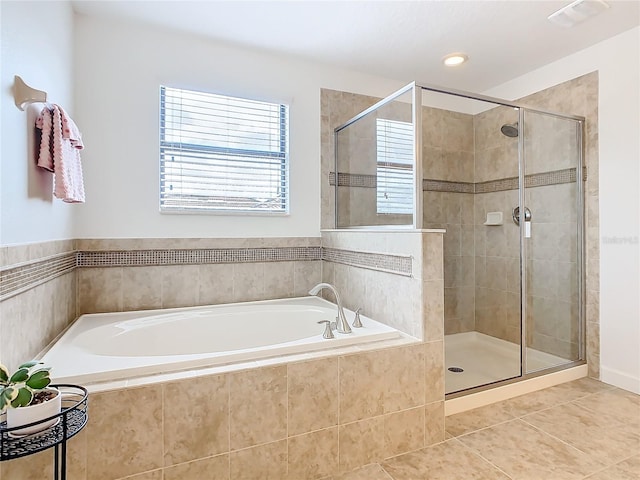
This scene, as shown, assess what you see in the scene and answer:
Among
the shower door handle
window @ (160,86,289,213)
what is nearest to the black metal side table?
window @ (160,86,289,213)

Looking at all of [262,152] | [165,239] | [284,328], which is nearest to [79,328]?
[165,239]

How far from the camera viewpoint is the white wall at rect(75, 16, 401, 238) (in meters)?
2.33

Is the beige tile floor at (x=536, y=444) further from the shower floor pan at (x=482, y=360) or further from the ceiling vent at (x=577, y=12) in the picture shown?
the ceiling vent at (x=577, y=12)

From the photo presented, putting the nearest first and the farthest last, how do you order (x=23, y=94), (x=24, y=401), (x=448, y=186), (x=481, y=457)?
(x=24, y=401) < (x=23, y=94) < (x=481, y=457) < (x=448, y=186)

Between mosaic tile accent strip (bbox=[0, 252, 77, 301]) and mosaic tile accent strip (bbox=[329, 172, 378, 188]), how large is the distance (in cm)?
194

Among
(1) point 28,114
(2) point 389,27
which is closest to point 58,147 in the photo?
(1) point 28,114

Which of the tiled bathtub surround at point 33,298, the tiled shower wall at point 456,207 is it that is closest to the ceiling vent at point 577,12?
the tiled shower wall at point 456,207

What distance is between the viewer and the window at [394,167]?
2.14m

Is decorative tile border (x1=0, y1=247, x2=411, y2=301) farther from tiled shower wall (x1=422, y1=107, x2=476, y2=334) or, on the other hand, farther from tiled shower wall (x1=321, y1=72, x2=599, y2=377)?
tiled shower wall (x1=422, y1=107, x2=476, y2=334)

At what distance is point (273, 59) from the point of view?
281 cm

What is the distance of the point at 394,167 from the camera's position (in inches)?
93.7

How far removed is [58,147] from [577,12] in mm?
2999

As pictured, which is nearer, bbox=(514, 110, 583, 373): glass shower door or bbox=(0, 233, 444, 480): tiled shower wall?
bbox=(0, 233, 444, 480): tiled shower wall

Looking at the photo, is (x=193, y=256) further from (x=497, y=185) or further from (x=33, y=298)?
(x=497, y=185)
